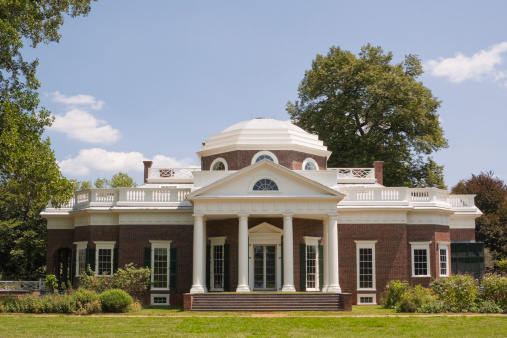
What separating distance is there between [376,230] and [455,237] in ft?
22.1

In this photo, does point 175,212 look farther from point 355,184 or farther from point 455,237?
point 455,237

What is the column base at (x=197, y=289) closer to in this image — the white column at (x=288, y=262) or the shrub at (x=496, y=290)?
the white column at (x=288, y=262)

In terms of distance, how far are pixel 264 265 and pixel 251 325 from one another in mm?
13518

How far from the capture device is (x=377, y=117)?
53938 mm

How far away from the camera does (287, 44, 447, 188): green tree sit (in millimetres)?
52875

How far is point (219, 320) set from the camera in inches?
1021

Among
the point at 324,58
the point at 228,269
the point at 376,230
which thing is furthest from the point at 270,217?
the point at 324,58

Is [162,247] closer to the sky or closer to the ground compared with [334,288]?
closer to the sky

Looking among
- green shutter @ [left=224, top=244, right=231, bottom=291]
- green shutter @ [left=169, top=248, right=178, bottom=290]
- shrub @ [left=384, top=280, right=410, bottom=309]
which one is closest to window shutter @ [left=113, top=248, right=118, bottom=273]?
green shutter @ [left=169, top=248, right=178, bottom=290]

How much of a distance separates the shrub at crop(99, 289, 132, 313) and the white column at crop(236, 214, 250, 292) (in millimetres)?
6202

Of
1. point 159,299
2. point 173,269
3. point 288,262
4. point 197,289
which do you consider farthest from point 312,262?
point 159,299

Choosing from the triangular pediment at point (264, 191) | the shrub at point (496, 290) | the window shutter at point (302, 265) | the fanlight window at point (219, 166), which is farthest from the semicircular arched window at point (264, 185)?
the shrub at point (496, 290)

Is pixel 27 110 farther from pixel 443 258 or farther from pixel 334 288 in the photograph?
pixel 443 258

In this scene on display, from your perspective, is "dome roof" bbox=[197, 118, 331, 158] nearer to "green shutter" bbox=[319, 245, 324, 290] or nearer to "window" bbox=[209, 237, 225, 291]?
"window" bbox=[209, 237, 225, 291]
